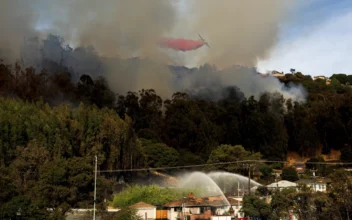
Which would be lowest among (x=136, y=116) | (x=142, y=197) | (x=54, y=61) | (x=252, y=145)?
(x=142, y=197)

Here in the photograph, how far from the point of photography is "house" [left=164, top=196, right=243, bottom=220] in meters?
44.2

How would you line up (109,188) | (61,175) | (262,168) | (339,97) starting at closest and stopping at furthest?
(61,175)
(109,188)
(262,168)
(339,97)

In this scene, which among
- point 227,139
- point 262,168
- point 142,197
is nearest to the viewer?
point 142,197

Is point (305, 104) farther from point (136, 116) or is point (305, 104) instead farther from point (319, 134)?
point (136, 116)

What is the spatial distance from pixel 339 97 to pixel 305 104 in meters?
9.57

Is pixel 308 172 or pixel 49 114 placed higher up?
pixel 49 114

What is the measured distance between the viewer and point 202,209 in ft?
149

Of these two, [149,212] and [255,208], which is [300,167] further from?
[255,208]

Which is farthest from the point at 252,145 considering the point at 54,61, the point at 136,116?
the point at 54,61

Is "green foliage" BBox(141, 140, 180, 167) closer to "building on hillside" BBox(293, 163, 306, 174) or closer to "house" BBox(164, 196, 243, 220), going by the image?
"building on hillside" BBox(293, 163, 306, 174)

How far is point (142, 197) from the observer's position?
5516 centimetres

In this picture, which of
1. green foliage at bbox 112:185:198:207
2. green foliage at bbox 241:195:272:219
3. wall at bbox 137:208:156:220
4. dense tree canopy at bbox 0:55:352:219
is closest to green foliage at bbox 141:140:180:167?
dense tree canopy at bbox 0:55:352:219

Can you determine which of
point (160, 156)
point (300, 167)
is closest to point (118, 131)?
point (160, 156)

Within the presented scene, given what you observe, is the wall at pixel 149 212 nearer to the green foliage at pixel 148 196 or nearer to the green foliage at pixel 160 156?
the green foliage at pixel 148 196
